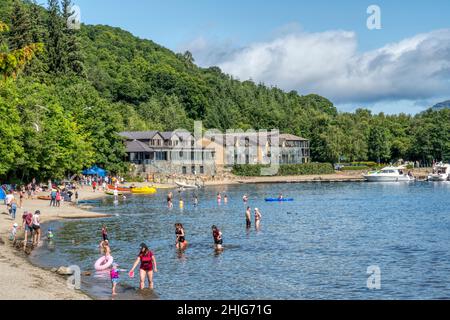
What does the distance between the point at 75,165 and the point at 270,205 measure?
3090 cm

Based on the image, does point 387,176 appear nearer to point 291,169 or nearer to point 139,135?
point 291,169

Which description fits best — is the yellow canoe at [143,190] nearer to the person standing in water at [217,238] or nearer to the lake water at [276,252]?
the lake water at [276,252]

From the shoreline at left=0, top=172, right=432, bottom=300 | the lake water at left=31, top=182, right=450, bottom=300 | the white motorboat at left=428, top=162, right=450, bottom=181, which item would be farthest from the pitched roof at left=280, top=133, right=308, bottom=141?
the shoreline at left=0, top=172, right=432, bottom=300

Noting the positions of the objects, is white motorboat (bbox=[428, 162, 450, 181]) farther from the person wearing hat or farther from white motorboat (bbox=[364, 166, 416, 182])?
the person wearing hat

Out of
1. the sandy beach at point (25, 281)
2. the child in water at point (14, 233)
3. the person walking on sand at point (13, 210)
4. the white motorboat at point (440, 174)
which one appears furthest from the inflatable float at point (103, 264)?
the white motorboat at point (440, 174)

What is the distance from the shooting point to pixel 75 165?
299 feet

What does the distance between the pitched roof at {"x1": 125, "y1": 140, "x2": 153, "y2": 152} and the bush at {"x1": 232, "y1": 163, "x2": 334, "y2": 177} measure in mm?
30637

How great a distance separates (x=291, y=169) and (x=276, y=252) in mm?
123112

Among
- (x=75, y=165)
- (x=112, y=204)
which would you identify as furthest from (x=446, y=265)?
(x=75, y=165)

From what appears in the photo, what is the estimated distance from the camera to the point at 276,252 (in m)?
42.6

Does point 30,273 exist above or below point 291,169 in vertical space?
below

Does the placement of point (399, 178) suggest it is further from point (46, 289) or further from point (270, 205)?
point (46, 289)

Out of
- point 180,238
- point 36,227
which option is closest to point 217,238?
point 180,238

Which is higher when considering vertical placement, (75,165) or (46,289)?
(75,165)
